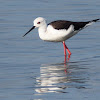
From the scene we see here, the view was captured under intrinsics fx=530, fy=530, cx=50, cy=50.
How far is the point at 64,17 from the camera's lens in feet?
59.1

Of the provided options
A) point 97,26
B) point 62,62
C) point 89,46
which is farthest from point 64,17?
point 62,62

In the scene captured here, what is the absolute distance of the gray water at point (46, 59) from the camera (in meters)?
9.70

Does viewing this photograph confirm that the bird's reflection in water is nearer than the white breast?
Yes

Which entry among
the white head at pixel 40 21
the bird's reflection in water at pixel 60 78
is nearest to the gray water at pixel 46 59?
the bird's reflection in water at pixel 60 78

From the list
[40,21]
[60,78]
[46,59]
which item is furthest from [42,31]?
[60,78]

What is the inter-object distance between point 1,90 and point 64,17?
8.56 m

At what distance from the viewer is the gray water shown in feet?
31.8

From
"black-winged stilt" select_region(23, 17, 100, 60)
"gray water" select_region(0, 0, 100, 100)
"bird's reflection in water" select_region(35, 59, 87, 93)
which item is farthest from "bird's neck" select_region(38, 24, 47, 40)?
"bird's reflection in water" select_region(35, 59, 87, 93)

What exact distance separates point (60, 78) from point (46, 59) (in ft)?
6.68

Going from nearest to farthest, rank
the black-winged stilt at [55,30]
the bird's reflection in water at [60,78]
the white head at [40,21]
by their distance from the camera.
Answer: the bird's reflection in water at [60,78] → the black-winged stilt at [55,30] → the white head at [40,21]

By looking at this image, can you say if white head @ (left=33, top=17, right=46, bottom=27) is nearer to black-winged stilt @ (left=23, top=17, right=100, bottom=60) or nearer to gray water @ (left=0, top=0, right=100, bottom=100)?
black-winged stilt @ (left=23, top=17, right=100, bottom=60)

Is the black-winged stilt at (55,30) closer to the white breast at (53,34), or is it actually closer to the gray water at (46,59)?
the white breast at (53,34)

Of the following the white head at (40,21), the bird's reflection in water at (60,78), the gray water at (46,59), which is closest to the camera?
the gray water at (46,59)

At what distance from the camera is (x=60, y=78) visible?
35.3ft
